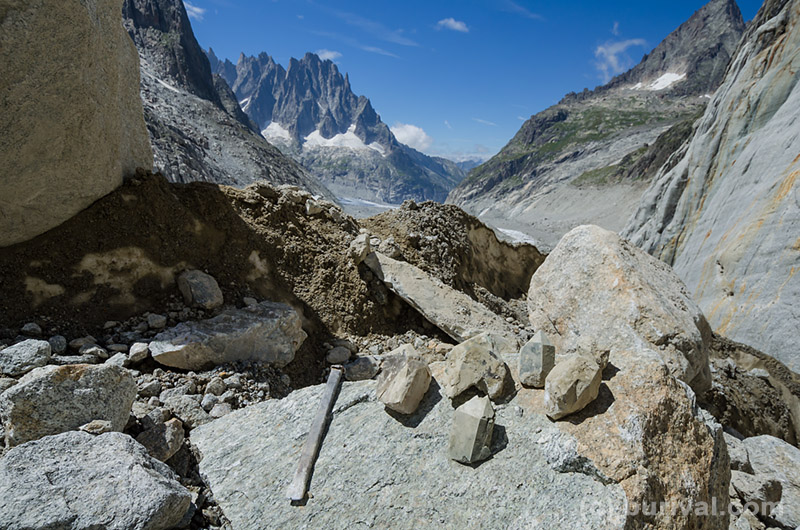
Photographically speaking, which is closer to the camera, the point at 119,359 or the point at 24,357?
the point at 24,357

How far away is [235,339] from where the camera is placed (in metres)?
7.07

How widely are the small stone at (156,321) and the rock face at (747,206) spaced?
16.9 metres

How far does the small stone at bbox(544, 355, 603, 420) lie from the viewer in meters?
3.81

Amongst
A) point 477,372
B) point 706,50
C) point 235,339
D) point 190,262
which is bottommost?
point 235,339

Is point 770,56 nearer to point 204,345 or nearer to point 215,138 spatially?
point 204,345

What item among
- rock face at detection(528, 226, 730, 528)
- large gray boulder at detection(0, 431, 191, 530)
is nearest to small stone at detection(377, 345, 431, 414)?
rock face at detection(528, 226, 730, 528)

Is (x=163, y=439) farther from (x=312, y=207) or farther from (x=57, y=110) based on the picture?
(x=312, y=207)

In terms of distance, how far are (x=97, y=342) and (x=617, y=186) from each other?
3907 inches

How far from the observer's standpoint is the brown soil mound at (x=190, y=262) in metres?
6.45

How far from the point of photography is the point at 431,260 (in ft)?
39.5

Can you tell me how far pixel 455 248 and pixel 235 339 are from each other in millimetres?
7812

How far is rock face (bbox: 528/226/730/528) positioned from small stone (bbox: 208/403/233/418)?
4797mm

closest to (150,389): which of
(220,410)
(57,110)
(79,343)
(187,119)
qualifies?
(220,410)

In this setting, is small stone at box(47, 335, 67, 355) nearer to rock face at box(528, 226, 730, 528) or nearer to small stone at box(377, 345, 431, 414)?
small stone at box(377, 345, 431, 414)
